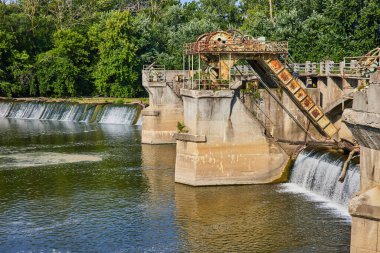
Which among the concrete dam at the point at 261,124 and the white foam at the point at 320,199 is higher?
the concrete dam at the point at 261,124

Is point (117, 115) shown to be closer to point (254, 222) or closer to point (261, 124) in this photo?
point (261, 124)

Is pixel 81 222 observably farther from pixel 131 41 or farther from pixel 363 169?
pixel 131 41

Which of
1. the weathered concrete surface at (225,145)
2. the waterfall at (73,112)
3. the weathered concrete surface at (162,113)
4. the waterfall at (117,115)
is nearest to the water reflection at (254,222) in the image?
the weathered concrete surface at (225,145)

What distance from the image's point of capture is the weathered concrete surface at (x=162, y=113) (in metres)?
71.1

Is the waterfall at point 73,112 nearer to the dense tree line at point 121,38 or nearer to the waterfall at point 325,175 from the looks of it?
the dense tree line at point 121,38

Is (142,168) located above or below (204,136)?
below

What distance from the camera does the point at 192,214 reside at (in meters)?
41.7

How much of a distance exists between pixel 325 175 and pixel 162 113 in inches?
1171

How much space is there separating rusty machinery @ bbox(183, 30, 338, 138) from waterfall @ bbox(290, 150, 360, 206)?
4824mm

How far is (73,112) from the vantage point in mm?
94312

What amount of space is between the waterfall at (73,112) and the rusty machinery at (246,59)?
115ft

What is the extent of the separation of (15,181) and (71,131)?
3077 centimetres

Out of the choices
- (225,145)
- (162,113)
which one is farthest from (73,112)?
(225,145)

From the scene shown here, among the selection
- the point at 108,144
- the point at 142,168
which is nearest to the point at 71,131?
the point at 108,144
